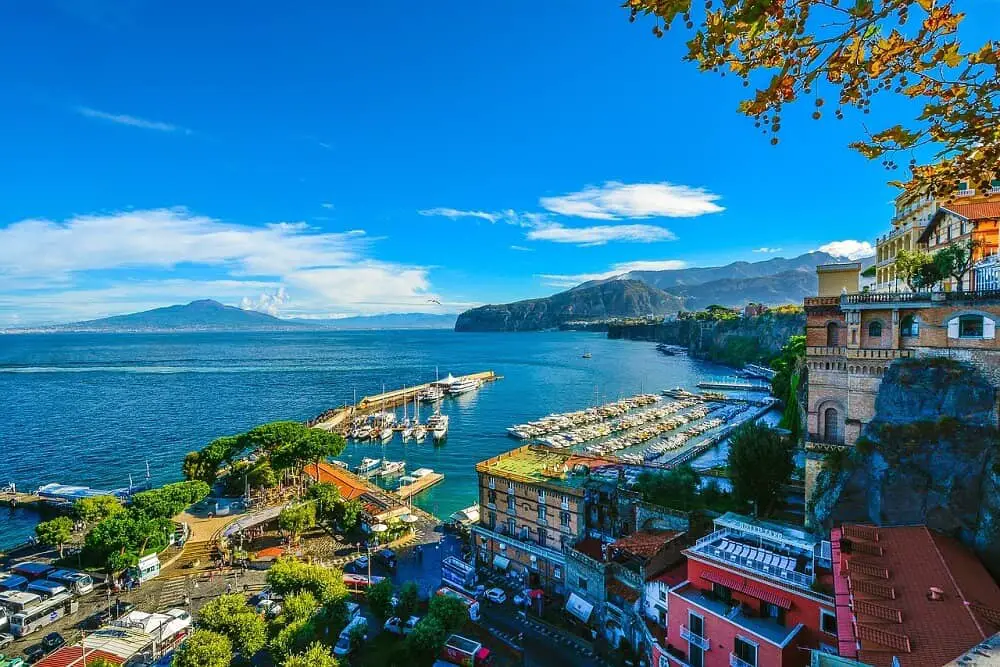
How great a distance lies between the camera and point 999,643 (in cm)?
703

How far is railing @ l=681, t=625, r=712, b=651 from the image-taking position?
18953 mm

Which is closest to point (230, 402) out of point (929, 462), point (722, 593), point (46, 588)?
point (46, 588)

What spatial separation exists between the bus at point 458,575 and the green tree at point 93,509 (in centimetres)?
2225

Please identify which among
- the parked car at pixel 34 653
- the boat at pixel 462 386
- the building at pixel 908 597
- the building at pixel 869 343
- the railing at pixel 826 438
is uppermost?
the building at pixel 869 343

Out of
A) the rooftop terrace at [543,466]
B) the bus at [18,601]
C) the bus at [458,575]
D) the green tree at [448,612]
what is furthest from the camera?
the rooftop terrace at [543,466]

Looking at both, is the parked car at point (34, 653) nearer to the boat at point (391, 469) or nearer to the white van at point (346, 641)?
the white van at point (346, 641)

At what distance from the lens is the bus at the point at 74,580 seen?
29.8m

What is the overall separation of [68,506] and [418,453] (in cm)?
3277

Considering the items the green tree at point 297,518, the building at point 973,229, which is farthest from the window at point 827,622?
the green tree at point 297,518

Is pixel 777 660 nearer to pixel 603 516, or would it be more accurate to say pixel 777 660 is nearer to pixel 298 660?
pixel 603 516

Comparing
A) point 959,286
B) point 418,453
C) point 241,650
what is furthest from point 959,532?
point 418,453

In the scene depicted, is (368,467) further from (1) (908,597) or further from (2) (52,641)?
(1) (908,597)

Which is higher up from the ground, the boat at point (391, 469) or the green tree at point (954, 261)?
the green tree at point (954, 261)

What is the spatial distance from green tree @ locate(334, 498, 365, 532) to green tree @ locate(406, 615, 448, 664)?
50.2ft
